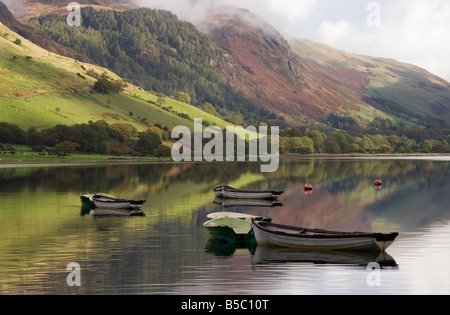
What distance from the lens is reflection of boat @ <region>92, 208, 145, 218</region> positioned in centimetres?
8531

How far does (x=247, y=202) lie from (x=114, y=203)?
27.3 meters

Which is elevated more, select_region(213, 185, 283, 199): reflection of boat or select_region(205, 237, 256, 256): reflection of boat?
select_region(213, 185, 283, 199): reflection of boat

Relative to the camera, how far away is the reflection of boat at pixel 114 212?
85.3m

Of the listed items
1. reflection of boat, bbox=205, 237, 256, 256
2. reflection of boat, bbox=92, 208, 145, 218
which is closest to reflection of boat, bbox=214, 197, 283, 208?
reflection of boat, bbox=92, 208, 145, 218

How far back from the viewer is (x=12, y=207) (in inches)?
3610

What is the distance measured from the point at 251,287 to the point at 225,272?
522 centimetres

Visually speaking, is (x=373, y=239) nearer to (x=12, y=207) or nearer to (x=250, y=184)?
(x=12, y=207)

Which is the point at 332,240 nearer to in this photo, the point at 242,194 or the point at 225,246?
the point at 225,246

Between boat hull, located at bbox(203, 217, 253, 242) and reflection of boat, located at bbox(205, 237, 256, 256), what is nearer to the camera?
reflection of boat, located at bbox(205, 237, 256, 256)

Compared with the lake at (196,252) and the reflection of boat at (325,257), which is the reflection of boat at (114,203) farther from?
the reflection of boat at (325,257)

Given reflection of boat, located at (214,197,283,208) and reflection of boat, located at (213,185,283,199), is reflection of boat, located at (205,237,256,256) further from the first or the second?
reflection of boat, located at (213,185,283,199)

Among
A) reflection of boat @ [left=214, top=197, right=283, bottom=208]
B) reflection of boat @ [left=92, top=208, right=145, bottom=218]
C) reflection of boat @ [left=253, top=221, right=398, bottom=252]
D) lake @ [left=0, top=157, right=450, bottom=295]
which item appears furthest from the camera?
reflection of boat @ [left=214, top=197, right=283, bottom=208]

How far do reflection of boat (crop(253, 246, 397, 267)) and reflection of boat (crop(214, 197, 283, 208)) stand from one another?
4513cm
